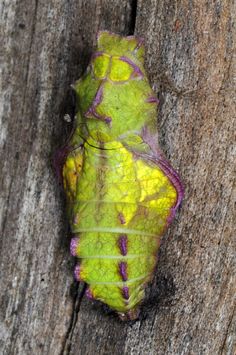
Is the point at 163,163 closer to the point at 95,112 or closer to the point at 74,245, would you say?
the point at 95,112

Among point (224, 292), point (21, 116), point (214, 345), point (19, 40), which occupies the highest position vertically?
point (19, 40)

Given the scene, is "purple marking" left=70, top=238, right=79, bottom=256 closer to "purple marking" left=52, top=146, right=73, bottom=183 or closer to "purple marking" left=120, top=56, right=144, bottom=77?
"purple marking" left=52, top=146, right=73, bottom=183

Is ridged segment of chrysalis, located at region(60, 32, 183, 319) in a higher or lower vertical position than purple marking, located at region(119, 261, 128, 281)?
higher

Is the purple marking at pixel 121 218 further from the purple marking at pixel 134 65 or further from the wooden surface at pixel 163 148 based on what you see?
the purple marking at pixel 134 65

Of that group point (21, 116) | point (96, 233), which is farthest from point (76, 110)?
point (96, 233)

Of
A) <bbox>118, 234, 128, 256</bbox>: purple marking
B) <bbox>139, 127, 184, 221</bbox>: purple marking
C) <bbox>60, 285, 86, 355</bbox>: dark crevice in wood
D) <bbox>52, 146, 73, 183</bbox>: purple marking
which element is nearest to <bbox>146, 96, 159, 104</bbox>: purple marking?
<bbox>139, 127, 184, 221</bbox>: purple marking

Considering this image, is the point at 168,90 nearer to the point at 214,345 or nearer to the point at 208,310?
the point at 208,310

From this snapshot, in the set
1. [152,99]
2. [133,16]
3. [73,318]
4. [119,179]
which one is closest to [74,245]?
[119,179]

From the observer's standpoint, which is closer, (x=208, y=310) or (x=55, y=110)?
(x=208, y=310)

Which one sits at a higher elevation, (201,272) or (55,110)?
(55,110)
